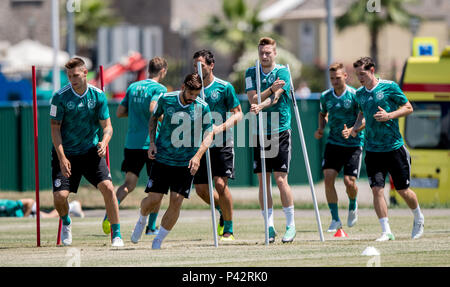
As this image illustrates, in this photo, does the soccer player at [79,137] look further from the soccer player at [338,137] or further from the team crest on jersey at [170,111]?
the soccer player at [338,137]

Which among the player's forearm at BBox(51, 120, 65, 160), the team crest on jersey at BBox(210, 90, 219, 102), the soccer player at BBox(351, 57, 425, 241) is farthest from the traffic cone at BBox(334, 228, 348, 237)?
the player's forearm at BBox(51, 120, 65, 160)

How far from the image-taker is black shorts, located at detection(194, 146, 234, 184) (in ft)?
39.6

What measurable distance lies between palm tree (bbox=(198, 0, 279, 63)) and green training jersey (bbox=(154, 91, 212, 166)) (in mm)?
46590

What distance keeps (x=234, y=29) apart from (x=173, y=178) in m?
47.2

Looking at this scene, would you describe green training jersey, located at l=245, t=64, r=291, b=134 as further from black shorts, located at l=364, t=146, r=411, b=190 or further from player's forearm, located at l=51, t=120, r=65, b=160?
player's forearm, located at l=51, t=120, r=65, b=160

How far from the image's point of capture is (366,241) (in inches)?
458

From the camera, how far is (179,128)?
1066 centimetres

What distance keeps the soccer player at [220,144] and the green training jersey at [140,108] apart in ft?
4.23

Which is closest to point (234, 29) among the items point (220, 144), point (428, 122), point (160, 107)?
point (428, 122)

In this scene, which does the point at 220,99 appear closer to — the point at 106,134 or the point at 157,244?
the point at 106,134

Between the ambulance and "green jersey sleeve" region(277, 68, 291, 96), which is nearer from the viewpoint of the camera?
"green jersey sleeve" region(277, 68, 291, 96)

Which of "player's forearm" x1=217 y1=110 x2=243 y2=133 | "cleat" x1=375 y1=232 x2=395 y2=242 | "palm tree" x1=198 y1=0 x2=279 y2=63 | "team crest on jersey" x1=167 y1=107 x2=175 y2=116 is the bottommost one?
"cleat" x1=375 y1=232 x2=395 y2=242

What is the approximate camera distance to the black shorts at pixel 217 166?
12078mm
